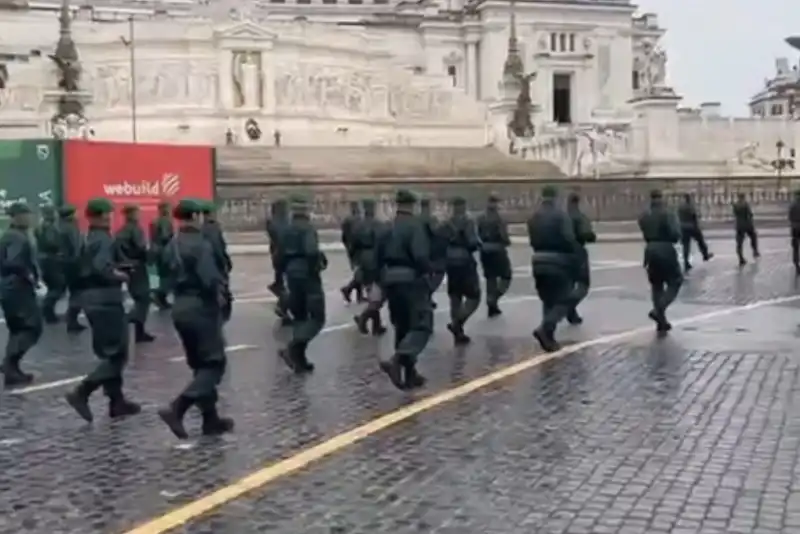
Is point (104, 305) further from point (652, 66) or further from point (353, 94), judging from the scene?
point (652, 66)

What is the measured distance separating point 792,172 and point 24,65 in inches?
1500

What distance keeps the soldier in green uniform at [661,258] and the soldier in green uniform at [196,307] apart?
774 cm

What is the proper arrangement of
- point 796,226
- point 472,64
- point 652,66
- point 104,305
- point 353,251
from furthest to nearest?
point 652,66 < point 472,64 < point 796,226 < point 353,251 < point 104,305

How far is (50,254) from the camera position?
58.6 ft

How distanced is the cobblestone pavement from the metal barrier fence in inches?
893

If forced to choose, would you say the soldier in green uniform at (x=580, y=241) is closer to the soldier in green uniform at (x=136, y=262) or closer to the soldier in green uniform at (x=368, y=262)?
the soldier in green uniform at (x=368, y=262)

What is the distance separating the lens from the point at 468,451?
9641mm

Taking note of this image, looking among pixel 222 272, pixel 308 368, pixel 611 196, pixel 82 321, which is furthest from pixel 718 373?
pixel 611 196

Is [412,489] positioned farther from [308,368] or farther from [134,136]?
[134,136]

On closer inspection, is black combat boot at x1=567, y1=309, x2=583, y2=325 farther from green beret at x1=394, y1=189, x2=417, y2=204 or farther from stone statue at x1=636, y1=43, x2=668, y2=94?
stone statue at x1=636, y1=43, x2=668, y2=94

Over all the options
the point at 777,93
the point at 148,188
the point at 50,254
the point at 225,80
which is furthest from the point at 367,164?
the point at 777,93

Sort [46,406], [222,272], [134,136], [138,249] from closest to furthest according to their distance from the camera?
[222,272], [46,406], [138,249], [134,136]

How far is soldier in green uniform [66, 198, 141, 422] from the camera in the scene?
36.3ft

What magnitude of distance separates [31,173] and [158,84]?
130ft
